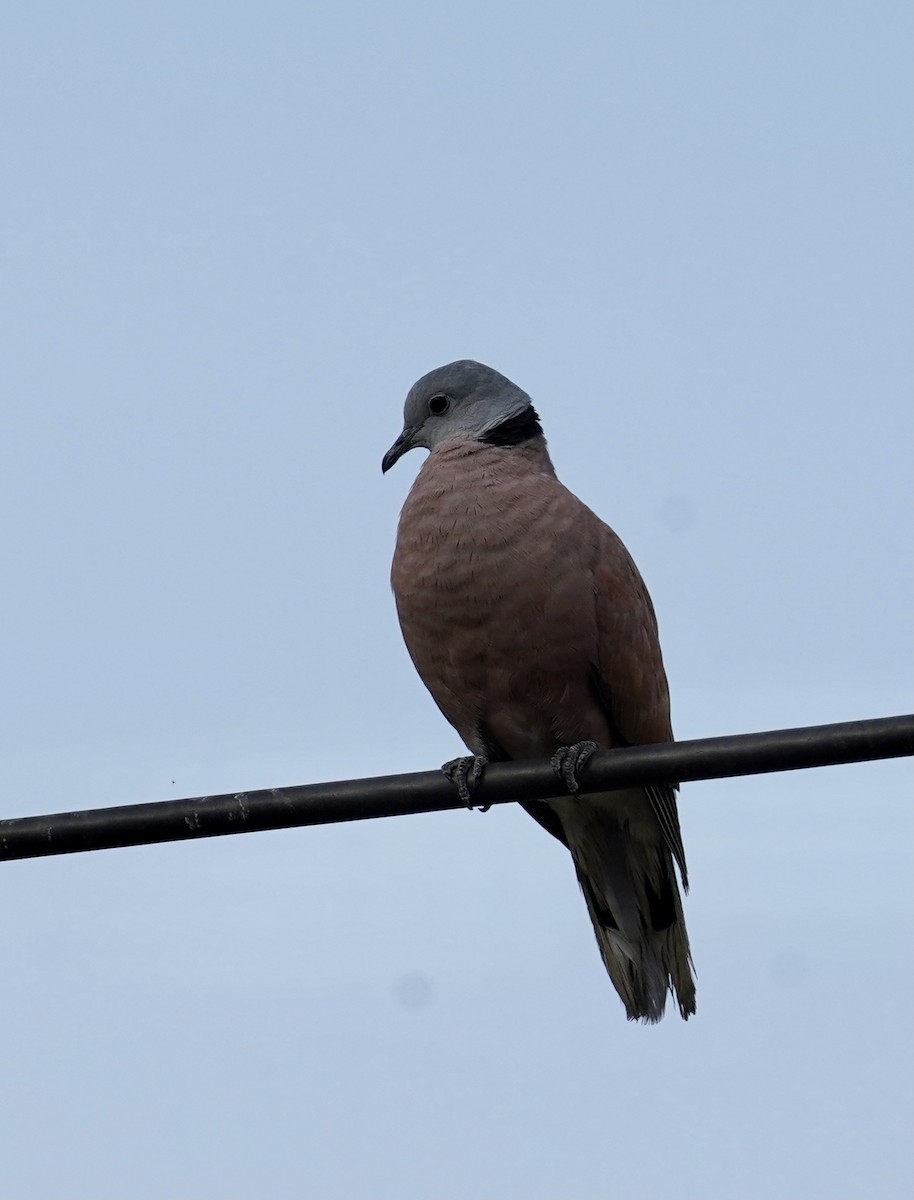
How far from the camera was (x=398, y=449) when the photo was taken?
6191 mm

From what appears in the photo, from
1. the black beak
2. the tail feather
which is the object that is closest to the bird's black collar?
the black beak

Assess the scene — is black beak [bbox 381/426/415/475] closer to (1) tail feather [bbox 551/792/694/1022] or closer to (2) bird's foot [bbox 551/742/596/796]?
(1) tail feather [bbox 551/792/694/1022]

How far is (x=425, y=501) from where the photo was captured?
16.8ft

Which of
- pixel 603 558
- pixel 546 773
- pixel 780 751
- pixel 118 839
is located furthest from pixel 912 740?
pixel 603 558

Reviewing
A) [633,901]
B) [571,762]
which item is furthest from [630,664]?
[633,901]

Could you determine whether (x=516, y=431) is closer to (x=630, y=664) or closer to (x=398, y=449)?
(x=398, y=449)

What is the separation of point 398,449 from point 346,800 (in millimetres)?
3015

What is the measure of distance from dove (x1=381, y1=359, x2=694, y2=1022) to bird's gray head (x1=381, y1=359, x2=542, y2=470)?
1.3 inches

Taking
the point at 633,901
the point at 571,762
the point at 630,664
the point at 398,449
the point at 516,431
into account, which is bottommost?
the point at 633,901

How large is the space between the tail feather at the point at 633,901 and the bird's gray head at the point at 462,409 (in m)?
1.44

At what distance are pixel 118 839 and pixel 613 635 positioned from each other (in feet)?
7.10

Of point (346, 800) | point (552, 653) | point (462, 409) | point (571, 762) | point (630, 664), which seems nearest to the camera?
point (346, 800)

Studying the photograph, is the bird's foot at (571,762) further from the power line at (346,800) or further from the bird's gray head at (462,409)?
the bird's gray head at (462,409)

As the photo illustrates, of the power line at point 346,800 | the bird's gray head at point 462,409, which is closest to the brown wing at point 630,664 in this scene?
the bird's gray head at point 462,409
